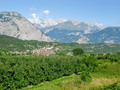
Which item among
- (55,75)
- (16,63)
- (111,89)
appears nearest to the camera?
(111,89)

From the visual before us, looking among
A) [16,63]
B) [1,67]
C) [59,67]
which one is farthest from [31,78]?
[59,67]

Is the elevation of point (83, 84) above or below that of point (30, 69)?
below

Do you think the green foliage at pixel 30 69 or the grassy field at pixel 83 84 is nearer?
Answer: the grassy field at pixel 83 84

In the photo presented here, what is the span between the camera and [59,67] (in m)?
29.3

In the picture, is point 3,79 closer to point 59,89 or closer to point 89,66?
point 59,89

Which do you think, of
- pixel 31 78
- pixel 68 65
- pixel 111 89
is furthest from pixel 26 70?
pixel 111 89

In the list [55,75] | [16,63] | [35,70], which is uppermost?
[16,63]

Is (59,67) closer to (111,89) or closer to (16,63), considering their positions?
(16,63)

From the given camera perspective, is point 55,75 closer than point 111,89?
No

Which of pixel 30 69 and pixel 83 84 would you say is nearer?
pixel 83 84

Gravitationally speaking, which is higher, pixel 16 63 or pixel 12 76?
pixel 16 63

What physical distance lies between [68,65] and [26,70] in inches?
440

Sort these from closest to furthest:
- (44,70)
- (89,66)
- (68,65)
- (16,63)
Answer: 1. (16,63)
2. (44,70)
3. (68,65)
4. (89,66)

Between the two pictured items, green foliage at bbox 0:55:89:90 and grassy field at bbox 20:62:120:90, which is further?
green foliage at bbox 0:55:89:90
